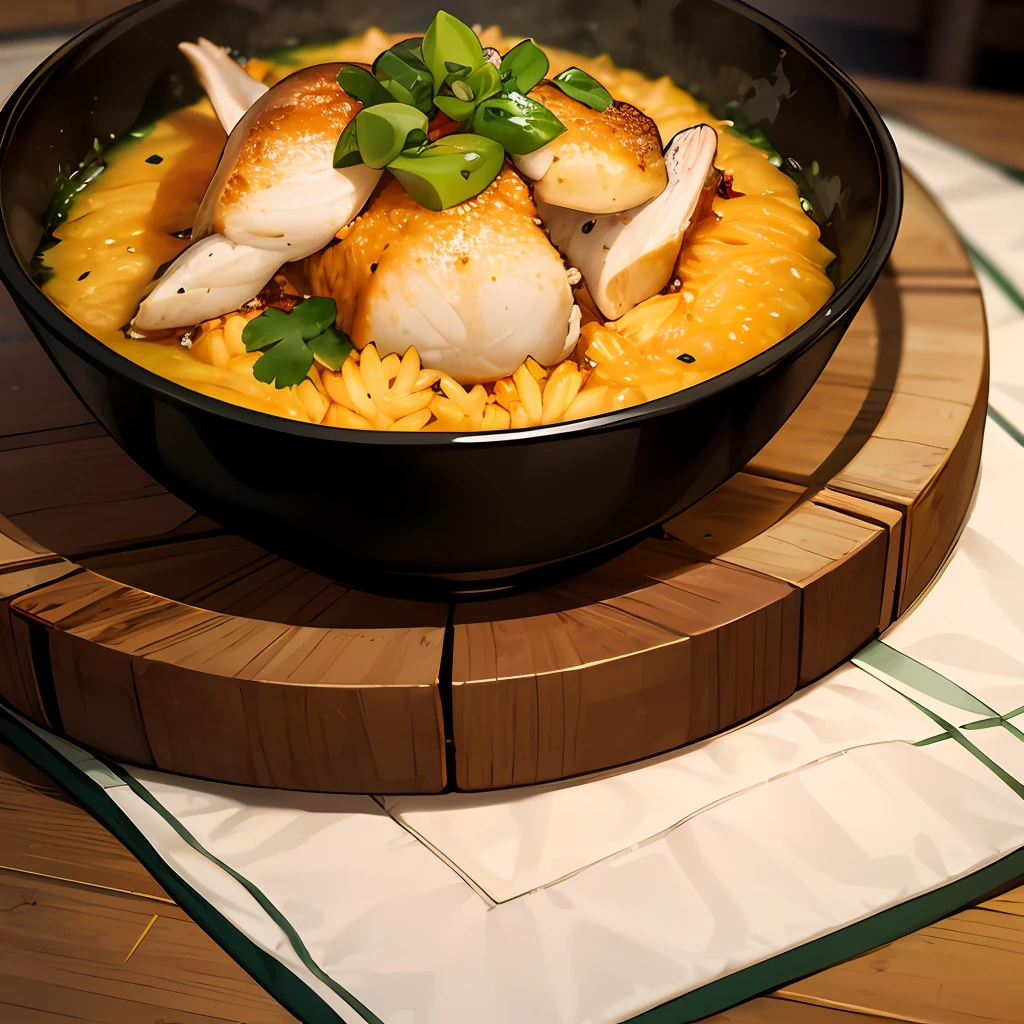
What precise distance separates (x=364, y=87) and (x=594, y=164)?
Answer: 25cm

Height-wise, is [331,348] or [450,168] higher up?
[450,168]

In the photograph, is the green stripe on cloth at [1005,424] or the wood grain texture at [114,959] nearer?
the wood grain texture at [114,959]

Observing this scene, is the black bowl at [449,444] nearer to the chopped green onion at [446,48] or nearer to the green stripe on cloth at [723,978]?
the green stripe on cloth at [723,978]

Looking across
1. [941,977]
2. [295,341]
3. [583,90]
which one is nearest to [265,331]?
[295,341]

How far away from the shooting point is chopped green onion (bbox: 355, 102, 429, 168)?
1.09 meters

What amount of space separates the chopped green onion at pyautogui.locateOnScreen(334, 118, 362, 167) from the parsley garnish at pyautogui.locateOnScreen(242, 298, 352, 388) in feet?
0.47

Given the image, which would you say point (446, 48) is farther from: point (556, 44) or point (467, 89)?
point (556, 44)

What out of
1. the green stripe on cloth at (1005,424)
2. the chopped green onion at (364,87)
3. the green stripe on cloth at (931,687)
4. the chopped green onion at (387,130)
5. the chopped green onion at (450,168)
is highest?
the chopped green onion at (364,87)

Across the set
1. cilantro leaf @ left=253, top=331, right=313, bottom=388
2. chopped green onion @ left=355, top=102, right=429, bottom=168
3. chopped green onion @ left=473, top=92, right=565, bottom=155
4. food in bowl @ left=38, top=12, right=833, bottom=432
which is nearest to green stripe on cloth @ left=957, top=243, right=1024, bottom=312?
food in bowl @ left=38, top=12, right=833, bottom=432

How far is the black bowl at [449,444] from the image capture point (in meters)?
0.93

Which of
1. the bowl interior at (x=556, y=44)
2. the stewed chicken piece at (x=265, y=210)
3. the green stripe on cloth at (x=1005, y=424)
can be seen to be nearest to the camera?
the stewed chicken piece at (x=265, y=210)

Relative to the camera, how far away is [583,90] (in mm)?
1238

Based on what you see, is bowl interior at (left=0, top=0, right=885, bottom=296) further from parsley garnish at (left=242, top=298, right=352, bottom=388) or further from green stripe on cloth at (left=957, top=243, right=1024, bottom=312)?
green stripe on cloth at (left=957, top=243, right=1024, bottom=312)

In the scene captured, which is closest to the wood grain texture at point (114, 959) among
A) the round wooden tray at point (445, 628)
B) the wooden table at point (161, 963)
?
the wooden table at point (161, 963)
